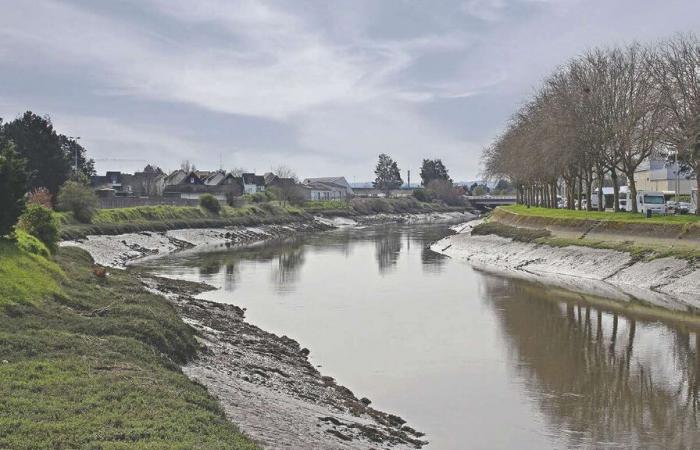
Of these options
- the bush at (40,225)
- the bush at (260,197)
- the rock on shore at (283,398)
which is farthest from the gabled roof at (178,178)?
the rock on shore at (283,398)

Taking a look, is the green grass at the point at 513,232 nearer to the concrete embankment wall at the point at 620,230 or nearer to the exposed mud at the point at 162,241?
the concrete embankment wall at the point at 620,230

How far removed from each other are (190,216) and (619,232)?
199 feet

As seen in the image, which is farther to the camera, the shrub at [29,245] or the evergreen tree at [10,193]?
the shrub at [29,245]

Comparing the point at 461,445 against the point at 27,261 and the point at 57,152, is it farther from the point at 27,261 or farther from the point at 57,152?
the point at 57,152

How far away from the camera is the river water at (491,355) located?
15.9 meters

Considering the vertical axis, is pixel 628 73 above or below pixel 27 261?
above

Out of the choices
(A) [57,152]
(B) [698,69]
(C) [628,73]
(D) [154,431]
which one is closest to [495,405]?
(D) [154,431]

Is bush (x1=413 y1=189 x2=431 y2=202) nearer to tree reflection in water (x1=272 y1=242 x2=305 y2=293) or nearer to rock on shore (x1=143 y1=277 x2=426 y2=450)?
tree reflection in water (x1=272 y1=242 x2=305 y2=293)

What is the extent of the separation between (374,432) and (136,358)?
493cm

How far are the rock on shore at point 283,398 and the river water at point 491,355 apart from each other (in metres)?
0.86

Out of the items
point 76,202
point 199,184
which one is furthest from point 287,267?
point 199,184

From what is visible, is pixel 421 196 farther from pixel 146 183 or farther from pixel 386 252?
pixel 386 252

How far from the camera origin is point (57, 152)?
81.7 m

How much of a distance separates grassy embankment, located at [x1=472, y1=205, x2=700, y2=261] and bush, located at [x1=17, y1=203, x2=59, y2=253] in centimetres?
2943
